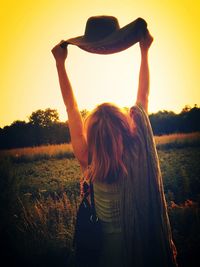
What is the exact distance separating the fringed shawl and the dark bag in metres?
0.17

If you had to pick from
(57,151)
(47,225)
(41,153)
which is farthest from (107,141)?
(41,153)

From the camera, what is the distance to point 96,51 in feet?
6.73

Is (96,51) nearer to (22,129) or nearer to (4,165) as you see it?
(4,165)

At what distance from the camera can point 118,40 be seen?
195cm

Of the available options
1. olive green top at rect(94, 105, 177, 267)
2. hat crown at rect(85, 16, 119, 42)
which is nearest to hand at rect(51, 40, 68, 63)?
hat crown at rect(85, 16, 119, 42)

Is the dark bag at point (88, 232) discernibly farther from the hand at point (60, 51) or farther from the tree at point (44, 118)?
the tree at point (44, 118)

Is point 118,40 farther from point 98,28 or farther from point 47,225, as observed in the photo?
point 47,225

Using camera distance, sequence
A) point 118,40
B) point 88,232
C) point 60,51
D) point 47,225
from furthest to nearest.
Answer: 1. point 47,225
2. point 60,51
3. point 88,232
4. point 118,40

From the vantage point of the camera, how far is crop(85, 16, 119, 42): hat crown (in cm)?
204

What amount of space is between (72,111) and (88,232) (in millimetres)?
763

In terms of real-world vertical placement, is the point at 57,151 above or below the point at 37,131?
below

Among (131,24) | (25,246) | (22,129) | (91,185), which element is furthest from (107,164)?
(22,129)

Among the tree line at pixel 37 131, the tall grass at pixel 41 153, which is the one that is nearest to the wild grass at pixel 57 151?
the tall grass at pixel 41 153

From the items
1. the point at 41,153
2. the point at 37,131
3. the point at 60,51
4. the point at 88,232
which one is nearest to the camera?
the point at 88,232
